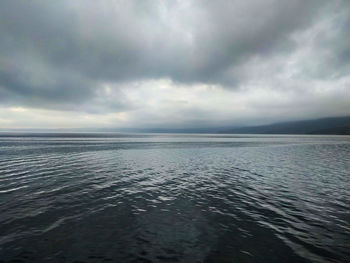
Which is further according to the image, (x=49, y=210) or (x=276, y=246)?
(x=49, y=210)

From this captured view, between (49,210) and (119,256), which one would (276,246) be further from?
(49,210)

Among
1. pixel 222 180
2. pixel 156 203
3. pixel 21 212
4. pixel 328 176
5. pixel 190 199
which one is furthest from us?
pixel 328 176

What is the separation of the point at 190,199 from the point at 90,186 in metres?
13.9

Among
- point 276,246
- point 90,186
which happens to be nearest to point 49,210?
point 90,186

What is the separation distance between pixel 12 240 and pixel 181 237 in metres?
11.2

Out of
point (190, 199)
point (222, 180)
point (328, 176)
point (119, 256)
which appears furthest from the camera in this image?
point (328, 176)

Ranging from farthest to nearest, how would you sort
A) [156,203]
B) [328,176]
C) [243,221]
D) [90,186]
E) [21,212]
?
[328,176] < [90,186] < [156,203] < [21,212] < [243,221]

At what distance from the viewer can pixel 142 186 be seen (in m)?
24.4

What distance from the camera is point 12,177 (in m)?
28.3

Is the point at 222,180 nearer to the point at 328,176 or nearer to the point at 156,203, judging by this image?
the point at 156,203

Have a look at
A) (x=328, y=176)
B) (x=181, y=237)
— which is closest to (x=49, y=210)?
(x=181, y=237)

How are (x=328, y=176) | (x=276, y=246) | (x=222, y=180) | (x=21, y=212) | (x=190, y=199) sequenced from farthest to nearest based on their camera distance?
(x=328, y=176) < (x=222, y=180) < (x=190, y=199) < (x=21, y=212) < (x=276, y=246)

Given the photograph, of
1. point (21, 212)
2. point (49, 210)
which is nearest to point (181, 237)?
point (49, 210)

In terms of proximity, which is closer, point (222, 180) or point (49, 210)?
point (49, 210)
